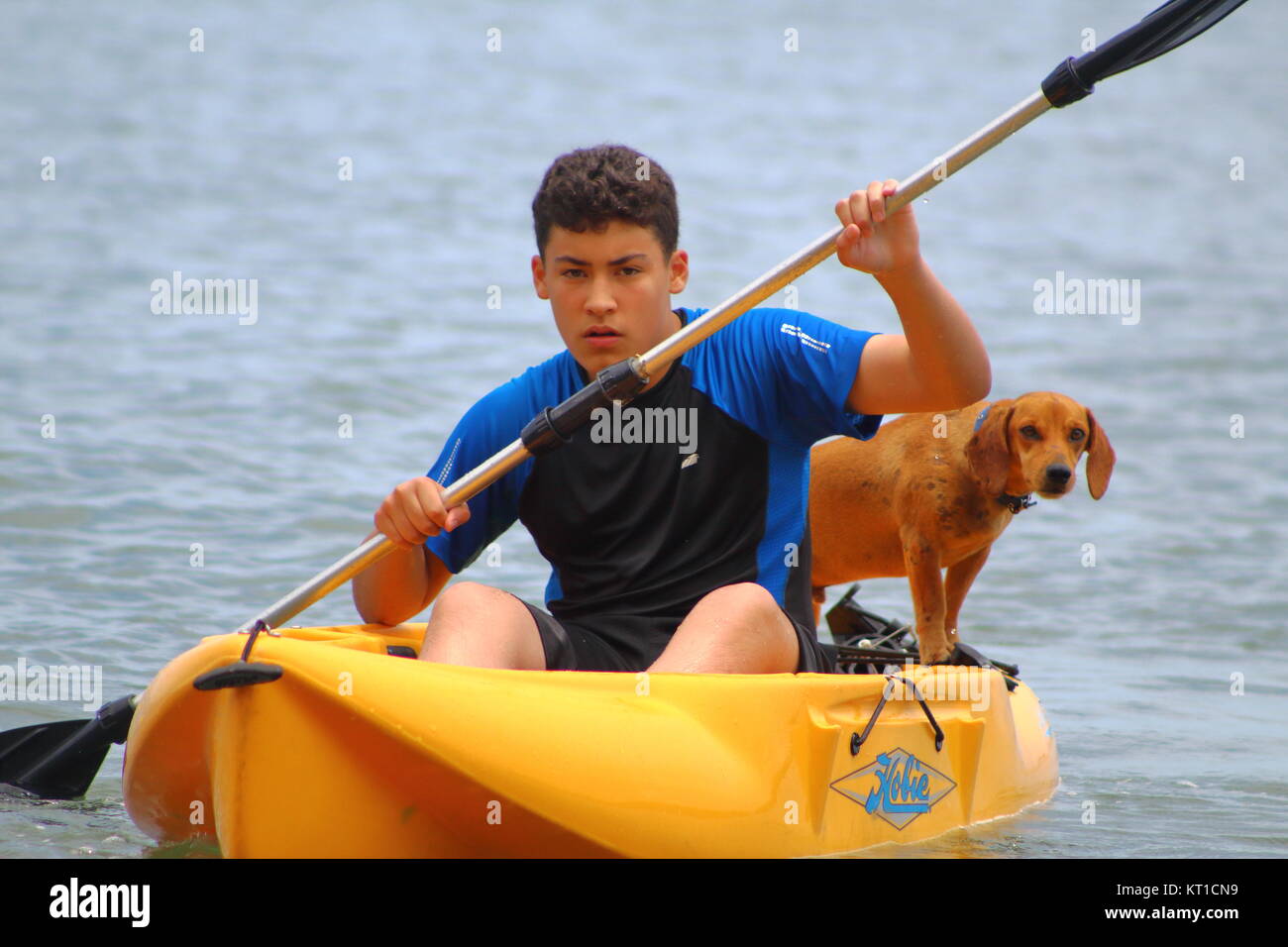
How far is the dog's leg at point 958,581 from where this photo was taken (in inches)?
153

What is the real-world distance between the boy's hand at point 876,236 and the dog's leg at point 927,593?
4.12ft

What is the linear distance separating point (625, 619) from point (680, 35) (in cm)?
1646

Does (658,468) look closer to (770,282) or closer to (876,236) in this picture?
(770,282)

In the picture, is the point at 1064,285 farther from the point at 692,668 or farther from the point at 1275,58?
the point at 692,668

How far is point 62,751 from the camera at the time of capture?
325cm

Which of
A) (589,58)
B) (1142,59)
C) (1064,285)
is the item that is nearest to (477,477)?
(1142,59)

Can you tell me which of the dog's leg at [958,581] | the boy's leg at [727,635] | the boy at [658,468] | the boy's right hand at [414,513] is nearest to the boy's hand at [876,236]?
the boy at [658,468]

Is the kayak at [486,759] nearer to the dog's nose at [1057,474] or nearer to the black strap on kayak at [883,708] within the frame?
the black strap on kayak at [883,708]

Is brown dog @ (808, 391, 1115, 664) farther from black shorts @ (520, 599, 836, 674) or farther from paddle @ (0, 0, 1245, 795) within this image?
paddle @ (0, 0, 1245, 795)

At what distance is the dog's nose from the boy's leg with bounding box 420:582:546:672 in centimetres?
137

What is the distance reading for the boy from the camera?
2.72m

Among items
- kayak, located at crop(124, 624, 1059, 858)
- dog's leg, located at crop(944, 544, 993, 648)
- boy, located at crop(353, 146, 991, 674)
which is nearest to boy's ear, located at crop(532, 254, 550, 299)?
boy, located at crop(353, 146, 991, 674)

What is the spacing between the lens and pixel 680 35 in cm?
1839

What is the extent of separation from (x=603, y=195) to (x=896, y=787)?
121cm
